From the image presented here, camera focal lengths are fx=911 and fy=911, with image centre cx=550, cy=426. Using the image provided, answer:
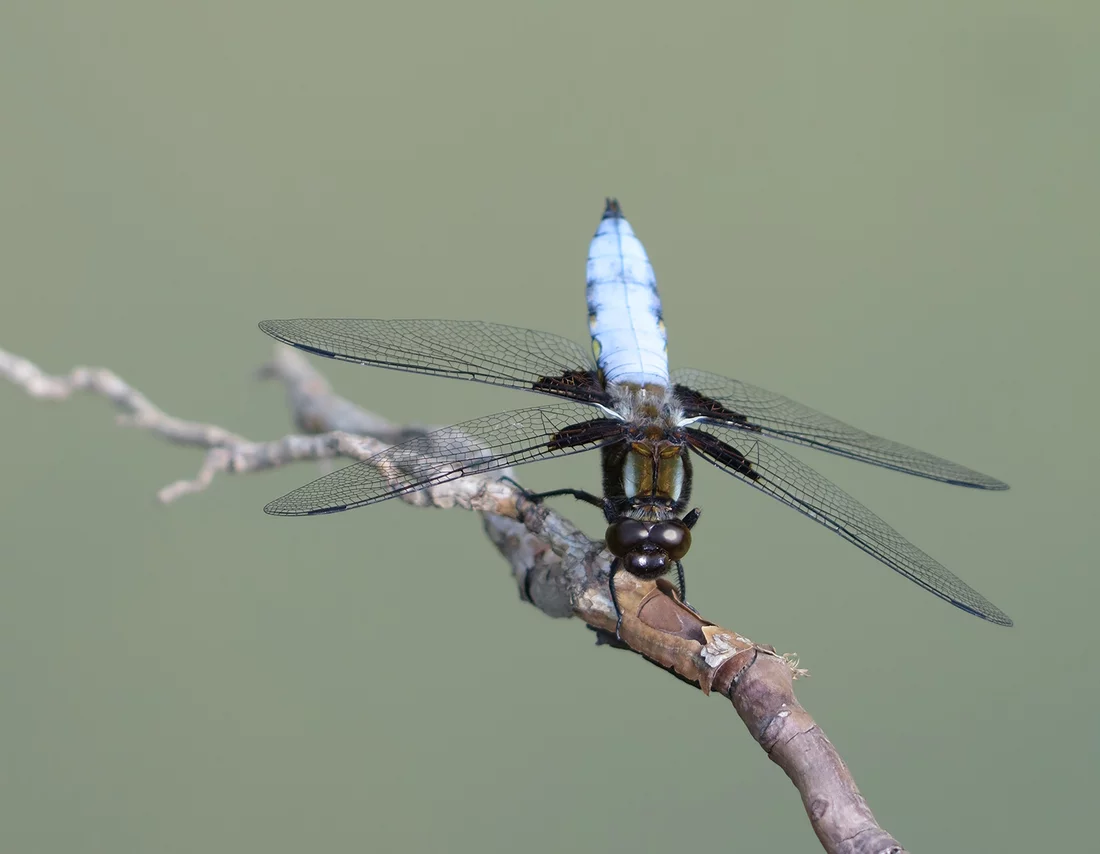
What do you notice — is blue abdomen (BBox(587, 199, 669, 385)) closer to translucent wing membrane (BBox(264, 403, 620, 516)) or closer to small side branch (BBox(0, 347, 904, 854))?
translucent wing membrane (BBox(264, 403, 620, 516))

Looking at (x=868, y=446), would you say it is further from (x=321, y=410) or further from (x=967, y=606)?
(x=321, y=410)

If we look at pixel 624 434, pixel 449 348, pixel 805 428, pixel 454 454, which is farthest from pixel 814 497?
pixel 449 348

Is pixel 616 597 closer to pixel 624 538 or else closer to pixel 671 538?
pixel 624 538

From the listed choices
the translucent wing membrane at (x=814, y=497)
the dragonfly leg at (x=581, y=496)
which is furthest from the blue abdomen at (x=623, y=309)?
the dragonfly leg at (x=581, y=496)

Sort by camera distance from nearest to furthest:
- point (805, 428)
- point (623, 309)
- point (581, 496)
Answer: point (581, 496) < point (805, 428) < point (623, 309)

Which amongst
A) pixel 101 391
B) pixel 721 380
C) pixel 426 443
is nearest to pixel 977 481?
pixel 721 380
